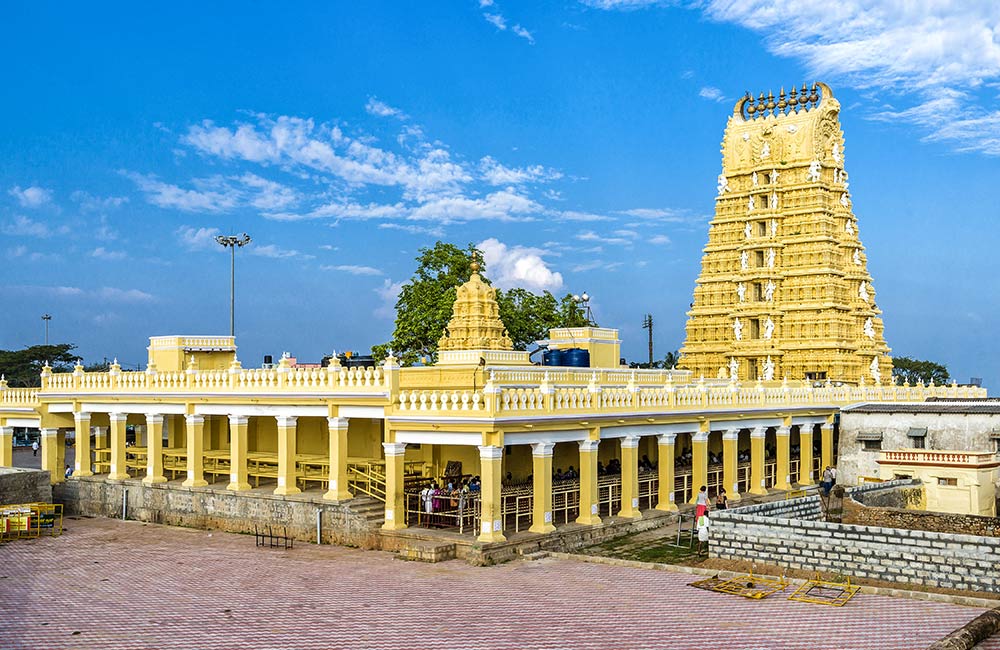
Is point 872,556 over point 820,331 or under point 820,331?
under

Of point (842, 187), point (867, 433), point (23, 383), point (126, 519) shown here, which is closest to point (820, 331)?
point (842, 187)

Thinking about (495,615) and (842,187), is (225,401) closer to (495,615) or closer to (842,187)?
(495,615)

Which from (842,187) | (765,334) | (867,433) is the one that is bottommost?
(867,433)

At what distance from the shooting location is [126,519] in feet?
111

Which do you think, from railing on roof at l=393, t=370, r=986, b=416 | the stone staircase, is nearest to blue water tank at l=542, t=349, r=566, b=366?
railing on roof at l=393, t=370, r=986, b=416

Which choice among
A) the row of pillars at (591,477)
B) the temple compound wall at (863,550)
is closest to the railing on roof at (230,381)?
the row of pillars at (591,477)

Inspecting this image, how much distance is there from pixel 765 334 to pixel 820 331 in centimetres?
304

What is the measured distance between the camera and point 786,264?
2051 inches

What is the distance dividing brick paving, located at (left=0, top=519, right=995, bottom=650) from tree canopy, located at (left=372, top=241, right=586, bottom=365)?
3215 centimetres

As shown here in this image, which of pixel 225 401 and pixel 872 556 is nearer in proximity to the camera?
pixel 872 556

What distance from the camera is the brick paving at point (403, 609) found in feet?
55.6

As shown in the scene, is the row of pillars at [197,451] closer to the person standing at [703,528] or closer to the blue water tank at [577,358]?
the person standing at [703,528]

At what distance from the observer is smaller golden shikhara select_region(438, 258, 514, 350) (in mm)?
43250

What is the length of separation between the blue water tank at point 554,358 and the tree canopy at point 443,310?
18.4m
